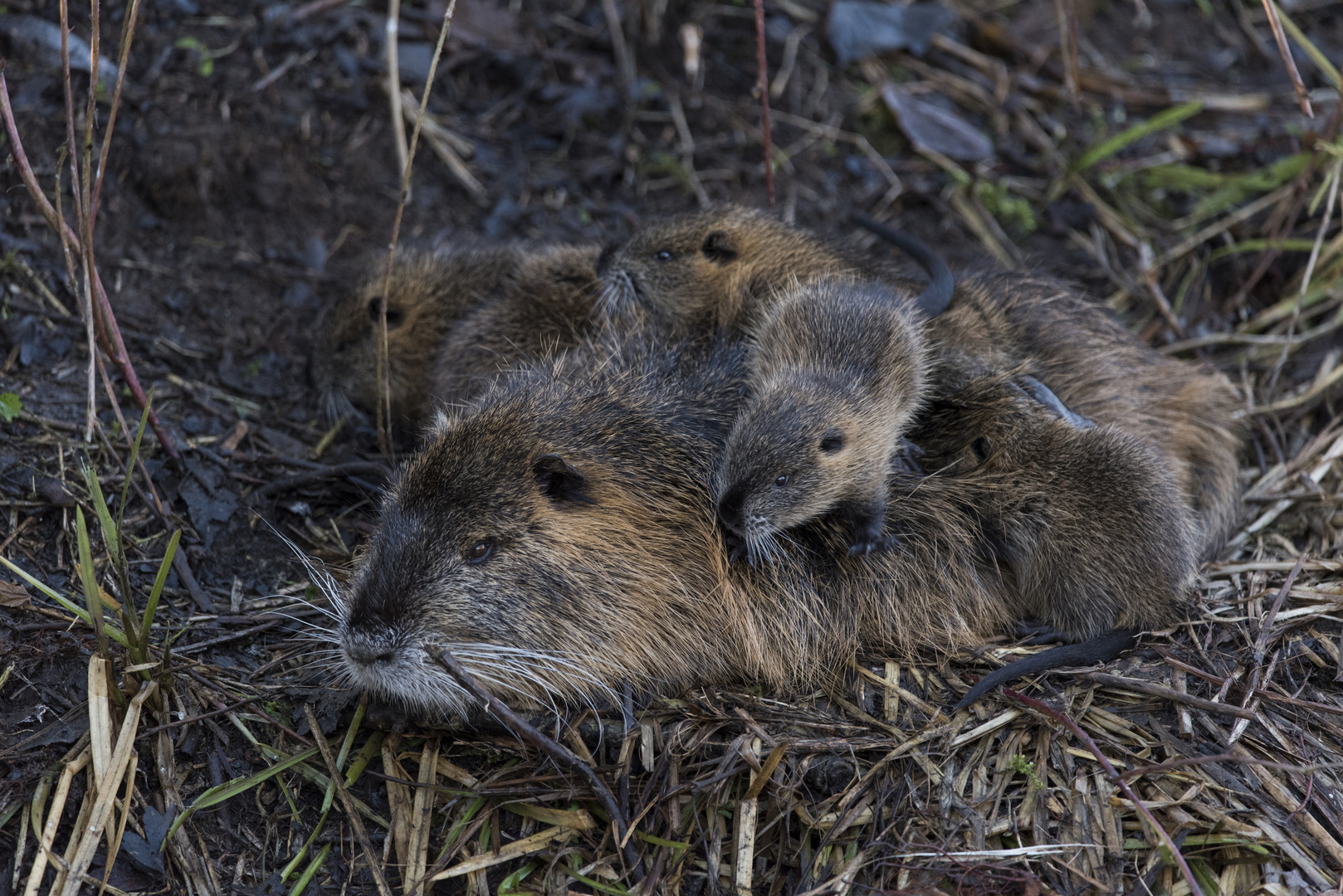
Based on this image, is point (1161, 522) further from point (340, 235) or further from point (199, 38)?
point (199, 38)

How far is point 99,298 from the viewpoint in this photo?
3400 mm

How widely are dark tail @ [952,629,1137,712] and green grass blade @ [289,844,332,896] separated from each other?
1861 millimetres

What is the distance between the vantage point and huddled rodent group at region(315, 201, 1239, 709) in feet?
10.3

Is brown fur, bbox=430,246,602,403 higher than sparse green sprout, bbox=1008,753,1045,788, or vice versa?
brown fur, bbox=430,246,602,403

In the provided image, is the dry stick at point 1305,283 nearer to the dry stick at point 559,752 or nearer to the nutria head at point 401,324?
the nutria head at point 401,324

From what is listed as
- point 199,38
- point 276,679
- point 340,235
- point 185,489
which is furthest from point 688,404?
point 199,38

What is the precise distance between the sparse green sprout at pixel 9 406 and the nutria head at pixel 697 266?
2081 millimetres

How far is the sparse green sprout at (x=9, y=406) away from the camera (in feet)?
11.7

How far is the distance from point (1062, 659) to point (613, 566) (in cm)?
142

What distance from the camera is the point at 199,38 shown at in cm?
500

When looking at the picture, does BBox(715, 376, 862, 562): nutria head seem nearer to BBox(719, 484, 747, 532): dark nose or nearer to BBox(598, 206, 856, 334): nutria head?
BBox(719, 484, 747, 532): dark nose

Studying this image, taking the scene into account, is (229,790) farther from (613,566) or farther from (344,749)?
(613,566)

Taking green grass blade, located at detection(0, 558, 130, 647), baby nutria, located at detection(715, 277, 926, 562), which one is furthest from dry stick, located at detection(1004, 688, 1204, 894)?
green grass blade, located at detection(0, 558, 130, 647)

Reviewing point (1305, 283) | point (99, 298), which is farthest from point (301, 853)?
point (1305, 283)
